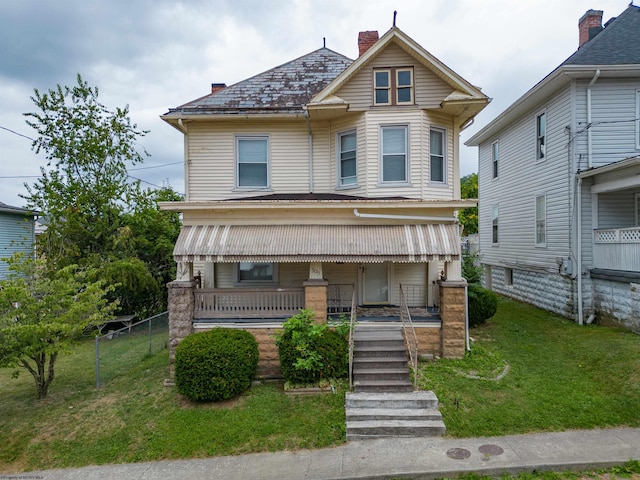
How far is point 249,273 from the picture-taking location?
12375 mm

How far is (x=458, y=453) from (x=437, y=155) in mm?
8420

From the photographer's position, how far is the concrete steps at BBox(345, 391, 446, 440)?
6977 mm

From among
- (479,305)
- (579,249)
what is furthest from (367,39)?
(579,249)

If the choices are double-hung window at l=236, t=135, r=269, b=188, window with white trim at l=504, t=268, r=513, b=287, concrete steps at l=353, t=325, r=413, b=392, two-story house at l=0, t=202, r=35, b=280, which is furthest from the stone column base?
two-story house at l=0, t=202, r=35, b=280

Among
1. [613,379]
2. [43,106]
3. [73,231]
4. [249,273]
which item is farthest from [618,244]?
[43,106]

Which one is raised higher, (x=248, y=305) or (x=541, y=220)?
(x=541, y=220)

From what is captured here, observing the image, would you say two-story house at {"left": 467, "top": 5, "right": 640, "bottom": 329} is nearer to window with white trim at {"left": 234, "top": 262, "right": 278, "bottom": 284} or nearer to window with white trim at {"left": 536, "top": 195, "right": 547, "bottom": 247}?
window with white trim at {"left": 536, "top": 195, "right": 547, "bottom": 247}

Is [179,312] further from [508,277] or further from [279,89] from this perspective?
[508,277]

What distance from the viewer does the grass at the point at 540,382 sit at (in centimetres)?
708

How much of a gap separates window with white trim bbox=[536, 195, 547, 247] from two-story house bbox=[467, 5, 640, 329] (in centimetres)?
4

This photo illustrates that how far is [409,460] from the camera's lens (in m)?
6.22

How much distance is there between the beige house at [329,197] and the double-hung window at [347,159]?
46 mm

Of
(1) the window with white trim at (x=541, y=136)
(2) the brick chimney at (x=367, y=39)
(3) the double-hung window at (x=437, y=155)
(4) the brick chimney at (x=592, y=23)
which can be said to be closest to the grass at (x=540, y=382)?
(3) the double-hung window at (x=437, y=155)

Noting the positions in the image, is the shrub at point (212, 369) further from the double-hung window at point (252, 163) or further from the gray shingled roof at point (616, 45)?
the gray shingled roof at point (616, 45)
